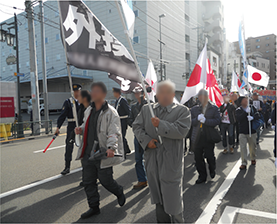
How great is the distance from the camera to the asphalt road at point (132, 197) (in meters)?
3.05

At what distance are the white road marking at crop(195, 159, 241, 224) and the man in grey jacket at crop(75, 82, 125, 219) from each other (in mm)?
1332

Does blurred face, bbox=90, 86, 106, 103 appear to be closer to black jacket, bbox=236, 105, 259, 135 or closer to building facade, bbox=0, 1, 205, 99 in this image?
black jacket, bbox=236, 105, 259, 135

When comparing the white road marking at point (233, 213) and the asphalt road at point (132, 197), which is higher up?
the asphalt road at point (132, 197)

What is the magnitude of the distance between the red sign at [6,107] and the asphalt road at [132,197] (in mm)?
6066

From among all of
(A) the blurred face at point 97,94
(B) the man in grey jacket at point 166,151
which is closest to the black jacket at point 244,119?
(B) the man in grey jacket at point 166,151

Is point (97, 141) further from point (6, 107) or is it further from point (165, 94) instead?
point (6, 107)

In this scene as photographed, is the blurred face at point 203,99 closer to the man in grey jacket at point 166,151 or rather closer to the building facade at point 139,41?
the man in grey jacket at point 166,151

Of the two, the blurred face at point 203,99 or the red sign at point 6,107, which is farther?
the red sign at point 6,107

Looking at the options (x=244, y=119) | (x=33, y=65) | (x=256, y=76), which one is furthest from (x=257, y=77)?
(x=33, y=65)

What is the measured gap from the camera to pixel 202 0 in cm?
5125

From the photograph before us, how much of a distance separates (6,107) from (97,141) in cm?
1003

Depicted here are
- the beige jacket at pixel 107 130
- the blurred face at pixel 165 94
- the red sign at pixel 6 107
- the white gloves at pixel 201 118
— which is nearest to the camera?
the blurred face at pixel 165 94

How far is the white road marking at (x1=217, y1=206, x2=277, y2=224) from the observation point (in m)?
2.97

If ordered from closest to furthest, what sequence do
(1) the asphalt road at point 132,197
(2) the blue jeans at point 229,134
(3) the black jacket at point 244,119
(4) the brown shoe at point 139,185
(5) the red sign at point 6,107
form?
(1) the asphalt road at point 132,197 → (4) the brown shoe at point 139,185 → (3) the black jacket at point 244,119 → (2) the blue jeans at point 229,134 → (5) the red sign at point 6,107
